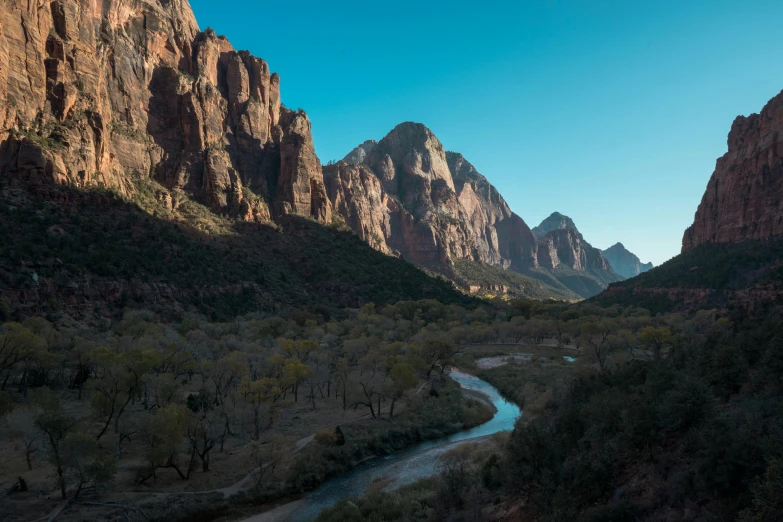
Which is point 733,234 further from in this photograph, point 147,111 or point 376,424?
point 147,111

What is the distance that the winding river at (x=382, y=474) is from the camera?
2291 cm

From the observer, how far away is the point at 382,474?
90.1 ft

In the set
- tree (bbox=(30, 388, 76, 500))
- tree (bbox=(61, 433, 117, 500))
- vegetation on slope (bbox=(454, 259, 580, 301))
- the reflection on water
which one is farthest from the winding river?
vegetation on slope (bbox=(454, 259, 580, 301))

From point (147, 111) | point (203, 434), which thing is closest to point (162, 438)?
point (203, 434)

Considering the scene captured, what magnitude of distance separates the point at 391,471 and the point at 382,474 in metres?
0.73

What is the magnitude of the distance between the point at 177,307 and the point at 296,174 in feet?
182

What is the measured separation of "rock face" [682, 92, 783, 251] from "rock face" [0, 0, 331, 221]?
299ft

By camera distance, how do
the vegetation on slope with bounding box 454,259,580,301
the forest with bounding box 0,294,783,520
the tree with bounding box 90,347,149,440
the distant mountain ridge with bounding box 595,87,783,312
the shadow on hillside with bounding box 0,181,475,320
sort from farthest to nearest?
1. the vegetation on slope with bounding box 454,259,580,301
2. the distant mountain ridge with bounding box 595,87,783,312
3. the shadow on hillside with bounding box 0,181,475,320
4. the tree with bounding box 90,347,149,440
5. the forest with bounding box 0,294,783,520

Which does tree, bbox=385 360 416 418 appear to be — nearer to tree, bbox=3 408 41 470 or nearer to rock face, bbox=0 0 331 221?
tree, bbox=3 408 41 470

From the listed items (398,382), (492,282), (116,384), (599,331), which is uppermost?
(492,282)

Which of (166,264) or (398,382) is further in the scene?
(166,264)

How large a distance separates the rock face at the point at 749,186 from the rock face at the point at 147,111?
299ft

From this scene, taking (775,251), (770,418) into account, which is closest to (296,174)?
(775,251)

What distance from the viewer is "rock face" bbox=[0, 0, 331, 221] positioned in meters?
62.0
